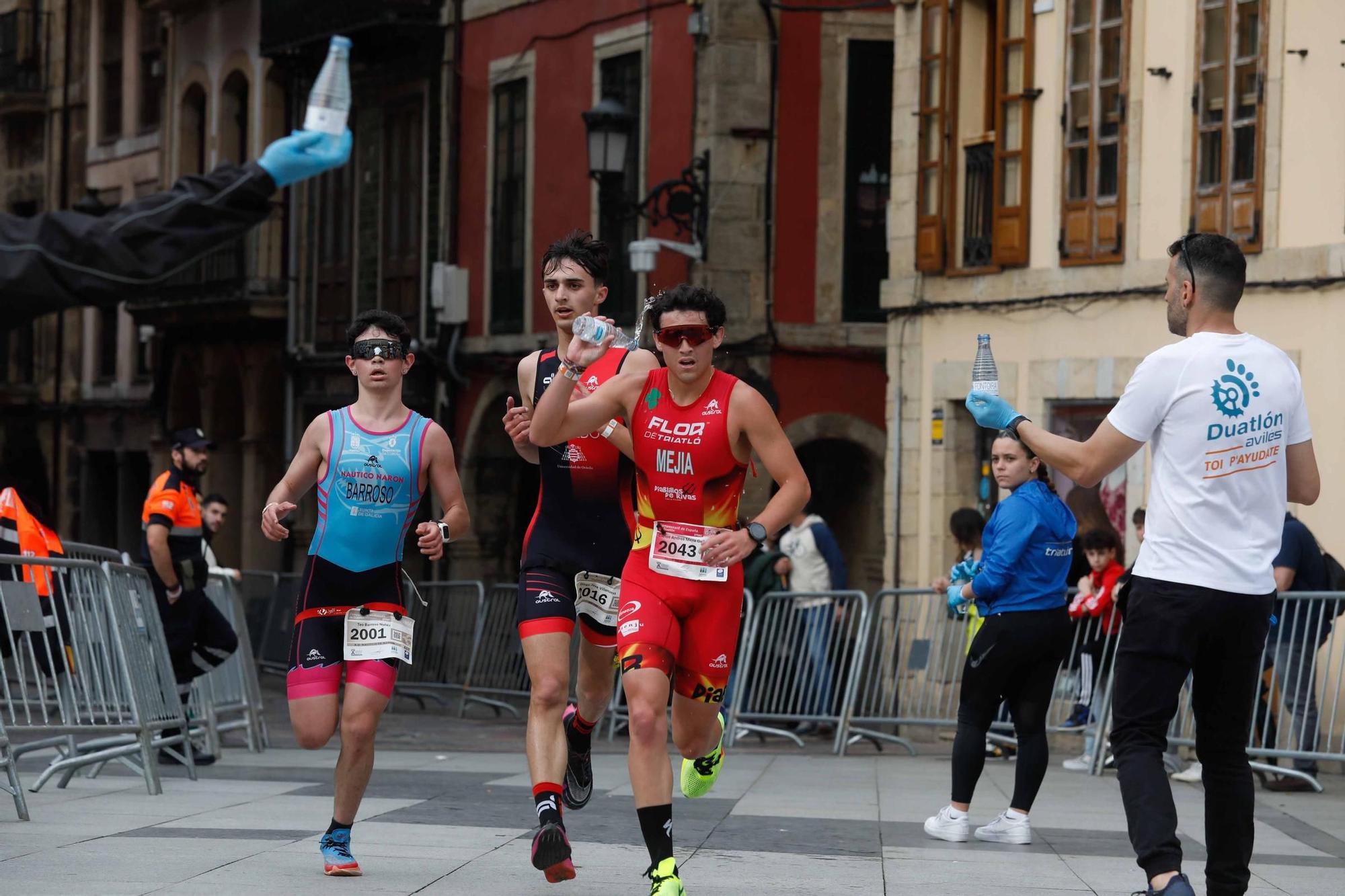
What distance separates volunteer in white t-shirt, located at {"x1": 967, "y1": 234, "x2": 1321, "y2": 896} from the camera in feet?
21.0

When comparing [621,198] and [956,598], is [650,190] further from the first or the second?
[956,598]

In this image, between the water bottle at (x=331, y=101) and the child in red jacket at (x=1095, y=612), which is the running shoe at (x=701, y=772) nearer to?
the water bottle at (x=331, y=101)

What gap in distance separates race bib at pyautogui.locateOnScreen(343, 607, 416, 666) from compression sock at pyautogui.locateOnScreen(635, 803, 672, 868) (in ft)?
4.56

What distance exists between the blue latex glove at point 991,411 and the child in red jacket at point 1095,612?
7621 mm

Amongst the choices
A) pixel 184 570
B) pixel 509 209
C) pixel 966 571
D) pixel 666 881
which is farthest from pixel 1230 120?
pixel 509 209

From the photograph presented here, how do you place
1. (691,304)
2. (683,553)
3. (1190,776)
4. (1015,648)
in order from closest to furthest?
(683,553)
(691,304)
(1015,648)
(1190,776)

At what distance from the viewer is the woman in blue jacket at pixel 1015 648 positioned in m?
9.20

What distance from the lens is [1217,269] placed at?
258 inches

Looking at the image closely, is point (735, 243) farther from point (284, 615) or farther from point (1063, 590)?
point (1063, 590)

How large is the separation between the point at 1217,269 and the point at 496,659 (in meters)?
13.7

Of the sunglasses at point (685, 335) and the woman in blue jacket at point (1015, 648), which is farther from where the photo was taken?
the woman in blue jacket at point (1015, 648)

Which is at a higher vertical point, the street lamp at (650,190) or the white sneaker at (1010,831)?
the street lamp at (650,190)

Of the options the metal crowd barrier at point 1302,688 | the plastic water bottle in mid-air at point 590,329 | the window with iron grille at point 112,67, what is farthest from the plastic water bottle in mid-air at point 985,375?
the window with iron grille at point 112,67

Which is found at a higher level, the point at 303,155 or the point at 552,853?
the point at 303,155
